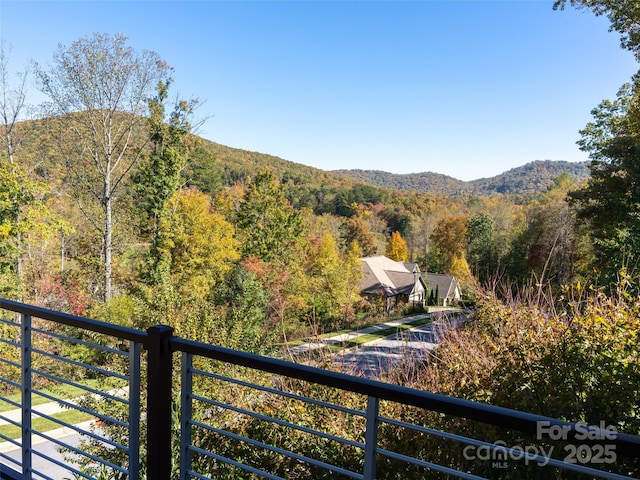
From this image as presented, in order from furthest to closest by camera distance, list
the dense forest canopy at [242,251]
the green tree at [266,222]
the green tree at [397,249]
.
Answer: the green tree at [397,249], the green tree at [266,222], the dense forest canopy at [242,251]

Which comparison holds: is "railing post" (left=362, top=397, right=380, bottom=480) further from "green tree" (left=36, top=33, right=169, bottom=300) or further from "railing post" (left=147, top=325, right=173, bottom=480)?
"green tree" (left=36, top=33, right=169, bottom=300)

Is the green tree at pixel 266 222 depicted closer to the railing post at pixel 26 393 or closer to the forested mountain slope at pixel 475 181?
the railing post at pixel 26 393

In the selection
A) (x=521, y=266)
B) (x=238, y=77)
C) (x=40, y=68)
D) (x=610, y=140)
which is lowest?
(x=521, y=266)

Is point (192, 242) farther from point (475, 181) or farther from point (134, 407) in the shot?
point (475, 181)

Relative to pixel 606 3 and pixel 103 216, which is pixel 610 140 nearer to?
pixel 606 3

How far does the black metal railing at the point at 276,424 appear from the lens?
1.04 meters

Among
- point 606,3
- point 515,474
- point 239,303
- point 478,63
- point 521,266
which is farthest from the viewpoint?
point 521,266

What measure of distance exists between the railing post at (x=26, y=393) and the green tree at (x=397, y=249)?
4167 cm

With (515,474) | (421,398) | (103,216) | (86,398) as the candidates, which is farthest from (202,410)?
(103,216)

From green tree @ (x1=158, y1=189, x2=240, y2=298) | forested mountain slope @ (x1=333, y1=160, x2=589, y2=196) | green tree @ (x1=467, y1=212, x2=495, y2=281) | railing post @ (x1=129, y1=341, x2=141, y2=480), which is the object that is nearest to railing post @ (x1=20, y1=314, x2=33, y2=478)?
railing post @ (x1=129, y1=341, x2=141, y2=480)

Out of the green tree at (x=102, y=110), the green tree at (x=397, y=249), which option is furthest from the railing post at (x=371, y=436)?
the green tree at (x=397, y=249)

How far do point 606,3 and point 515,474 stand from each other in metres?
10.6

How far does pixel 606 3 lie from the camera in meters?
9.34

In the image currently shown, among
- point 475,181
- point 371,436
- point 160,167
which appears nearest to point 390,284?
point 160,167
